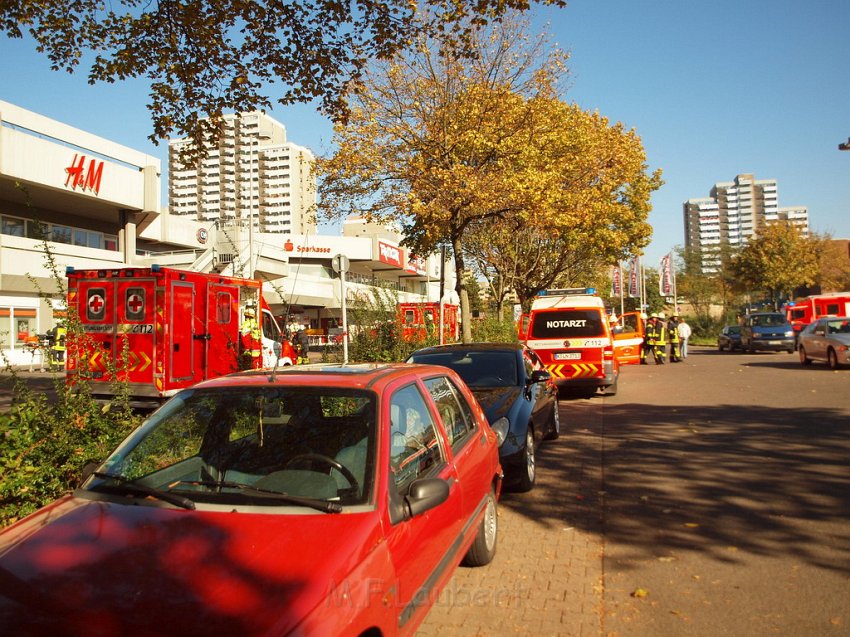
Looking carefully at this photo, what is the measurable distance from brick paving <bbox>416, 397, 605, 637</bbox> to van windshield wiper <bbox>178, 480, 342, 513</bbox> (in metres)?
1.37

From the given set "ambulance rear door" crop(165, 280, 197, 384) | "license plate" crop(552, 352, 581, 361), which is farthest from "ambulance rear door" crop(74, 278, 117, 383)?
"license plate" crop(552, 352, 581, 361)

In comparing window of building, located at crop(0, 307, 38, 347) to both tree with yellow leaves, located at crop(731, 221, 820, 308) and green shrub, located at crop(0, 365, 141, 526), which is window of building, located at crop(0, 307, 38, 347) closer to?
green shrub, located at crop(0, 365, 141, 526)

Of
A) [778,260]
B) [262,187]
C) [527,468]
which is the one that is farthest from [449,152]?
[262,187]

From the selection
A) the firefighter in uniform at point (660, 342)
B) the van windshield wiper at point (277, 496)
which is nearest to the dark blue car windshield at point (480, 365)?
the van windshield wiper at point (277, 496)

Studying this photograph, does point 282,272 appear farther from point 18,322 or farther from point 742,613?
point 742,613

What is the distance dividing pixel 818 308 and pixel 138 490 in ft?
123

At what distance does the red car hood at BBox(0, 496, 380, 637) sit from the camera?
220 cm

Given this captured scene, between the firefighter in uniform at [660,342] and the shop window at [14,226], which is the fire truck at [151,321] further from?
the shop window at [14,226]

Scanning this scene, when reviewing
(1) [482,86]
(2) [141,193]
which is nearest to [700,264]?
(2) [141,193]

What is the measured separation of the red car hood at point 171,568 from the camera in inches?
86.4

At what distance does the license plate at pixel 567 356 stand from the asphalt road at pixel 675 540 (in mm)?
4378

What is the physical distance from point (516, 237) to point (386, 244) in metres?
37.4

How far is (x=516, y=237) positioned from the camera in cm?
2934

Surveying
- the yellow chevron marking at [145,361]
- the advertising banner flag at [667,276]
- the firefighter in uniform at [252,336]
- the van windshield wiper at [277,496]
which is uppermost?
the advertising banner flag at [667,276]
